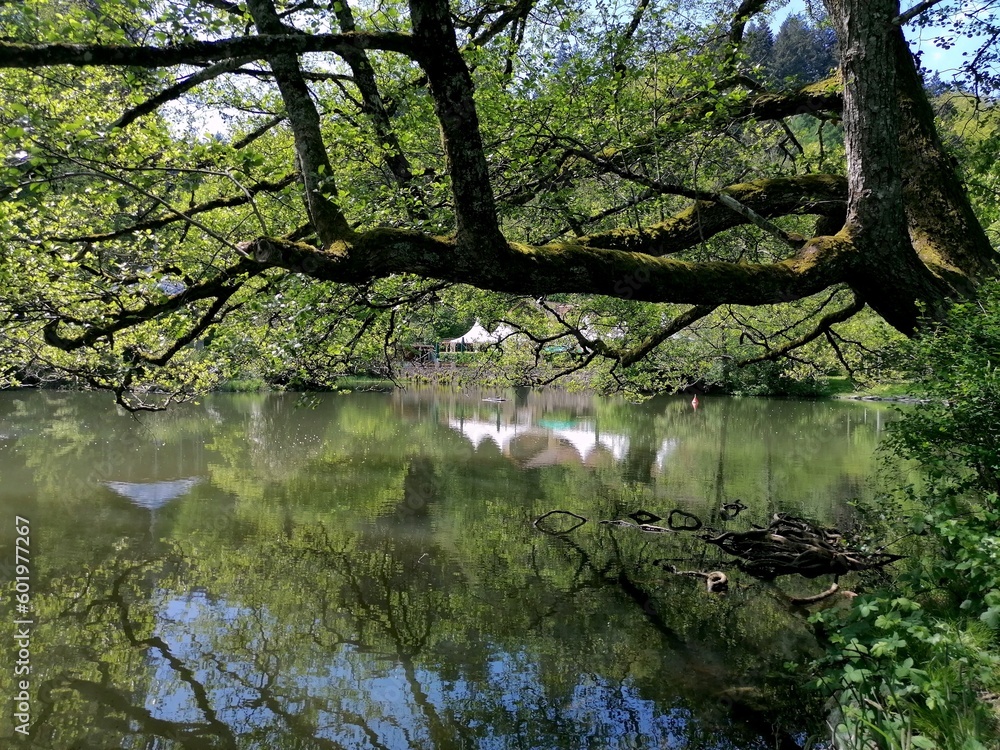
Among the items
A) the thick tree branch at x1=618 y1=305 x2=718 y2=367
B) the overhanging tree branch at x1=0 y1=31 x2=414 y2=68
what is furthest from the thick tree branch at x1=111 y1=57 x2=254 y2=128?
the thick tree branch at x1=618 y1=305 x2=718 y2=367

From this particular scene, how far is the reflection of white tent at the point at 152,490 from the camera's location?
12391 millimetres

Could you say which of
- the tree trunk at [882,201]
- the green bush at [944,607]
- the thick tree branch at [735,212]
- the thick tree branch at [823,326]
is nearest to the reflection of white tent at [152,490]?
the thick tree branch at [735,212]

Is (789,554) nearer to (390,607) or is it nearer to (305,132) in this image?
(390,607)

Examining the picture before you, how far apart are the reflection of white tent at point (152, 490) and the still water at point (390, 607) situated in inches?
3.4

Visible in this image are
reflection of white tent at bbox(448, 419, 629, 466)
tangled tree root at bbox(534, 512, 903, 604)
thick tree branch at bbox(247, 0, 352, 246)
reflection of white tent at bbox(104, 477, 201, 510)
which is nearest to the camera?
thick tree branch at bbox(247, 0, 352, 246)

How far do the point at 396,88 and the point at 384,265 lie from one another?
3237 millimetres

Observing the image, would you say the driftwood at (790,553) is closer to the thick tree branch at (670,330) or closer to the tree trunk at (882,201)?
the thick tree branch at (670,330)

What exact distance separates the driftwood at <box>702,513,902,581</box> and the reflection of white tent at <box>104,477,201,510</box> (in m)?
10.1

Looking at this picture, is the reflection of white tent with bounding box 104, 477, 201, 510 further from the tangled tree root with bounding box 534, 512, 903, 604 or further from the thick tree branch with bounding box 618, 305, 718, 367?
the tangled tree root with bounding box 534, 512, 903, 604

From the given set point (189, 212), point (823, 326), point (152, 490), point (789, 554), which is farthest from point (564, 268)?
point (152, 490)

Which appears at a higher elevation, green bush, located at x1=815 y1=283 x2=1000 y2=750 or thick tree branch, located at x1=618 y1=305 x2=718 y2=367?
thick tree branch, located at x1=618 y1=305 x2=718 y2=367

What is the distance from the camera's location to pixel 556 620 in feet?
23.0

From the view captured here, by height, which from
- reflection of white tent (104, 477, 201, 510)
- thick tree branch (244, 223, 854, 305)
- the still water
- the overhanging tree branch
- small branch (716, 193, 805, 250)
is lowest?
reflection of white tent (104, 477, 201, 510)

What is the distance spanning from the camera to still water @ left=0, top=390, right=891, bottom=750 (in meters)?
5.09
